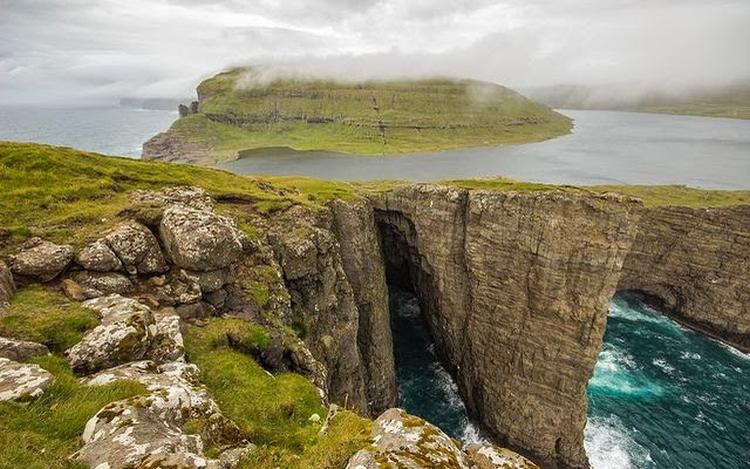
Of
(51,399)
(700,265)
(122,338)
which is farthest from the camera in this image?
(700,265)

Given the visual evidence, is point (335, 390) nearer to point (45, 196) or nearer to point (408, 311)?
point (45, 196)

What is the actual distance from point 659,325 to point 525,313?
44316 millimetres

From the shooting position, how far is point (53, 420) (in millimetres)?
10773

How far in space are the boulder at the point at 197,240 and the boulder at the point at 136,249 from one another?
858 mm

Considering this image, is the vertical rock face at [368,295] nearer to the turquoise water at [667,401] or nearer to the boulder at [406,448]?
the turquoise water at [667,401]

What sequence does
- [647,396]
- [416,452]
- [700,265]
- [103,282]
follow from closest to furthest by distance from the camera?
[416,452], [103,282], [647,396], [700,265]

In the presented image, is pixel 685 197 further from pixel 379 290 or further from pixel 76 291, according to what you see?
pixel 76 291

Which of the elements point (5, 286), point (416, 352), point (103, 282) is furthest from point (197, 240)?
point (416, 352)

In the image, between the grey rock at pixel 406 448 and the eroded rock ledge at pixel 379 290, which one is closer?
the grey rock at pixel 406 448

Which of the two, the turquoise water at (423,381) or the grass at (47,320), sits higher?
the grass at (47,320)

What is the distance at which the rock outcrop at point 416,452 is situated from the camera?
10.8 m

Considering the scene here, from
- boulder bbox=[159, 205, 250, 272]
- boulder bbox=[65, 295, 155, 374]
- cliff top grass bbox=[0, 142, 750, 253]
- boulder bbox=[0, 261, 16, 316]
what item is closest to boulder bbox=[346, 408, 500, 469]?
boulder bbox=[65, 295, 155, 374]

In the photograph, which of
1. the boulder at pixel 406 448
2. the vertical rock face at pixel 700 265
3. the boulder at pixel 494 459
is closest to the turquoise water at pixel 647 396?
the vertical rock face at pixel 700 265

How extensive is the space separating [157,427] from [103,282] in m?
11.5
